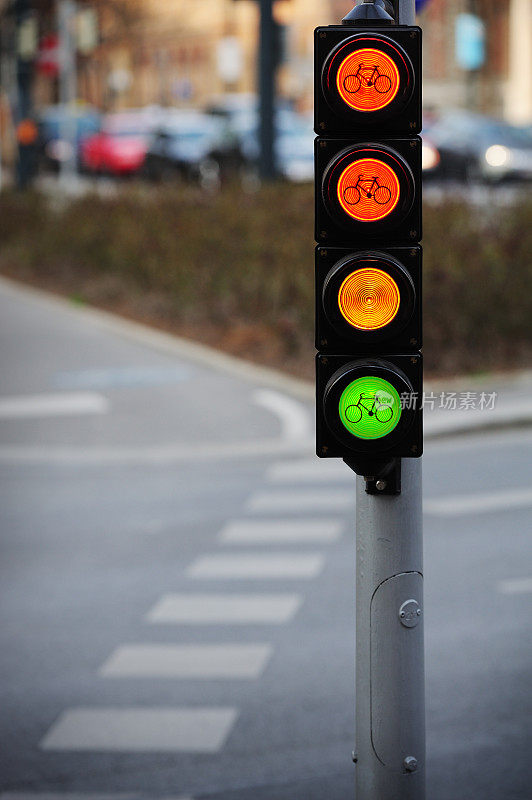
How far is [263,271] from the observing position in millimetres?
16469

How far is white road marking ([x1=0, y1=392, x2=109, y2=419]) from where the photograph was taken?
1295cm

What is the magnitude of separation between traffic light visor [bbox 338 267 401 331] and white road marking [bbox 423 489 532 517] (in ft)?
18.3

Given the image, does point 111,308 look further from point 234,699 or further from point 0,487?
point 234,699

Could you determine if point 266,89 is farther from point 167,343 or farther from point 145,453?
point 145,453

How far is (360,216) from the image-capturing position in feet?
12.9

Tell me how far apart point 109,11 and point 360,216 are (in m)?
57.1

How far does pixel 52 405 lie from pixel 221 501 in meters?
3.71

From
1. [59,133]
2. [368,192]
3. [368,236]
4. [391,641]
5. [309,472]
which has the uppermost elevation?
[368,192]

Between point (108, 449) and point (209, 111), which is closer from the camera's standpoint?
point (108, 449)

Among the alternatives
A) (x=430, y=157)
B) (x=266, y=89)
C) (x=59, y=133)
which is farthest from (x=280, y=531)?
(x=59, y=133)

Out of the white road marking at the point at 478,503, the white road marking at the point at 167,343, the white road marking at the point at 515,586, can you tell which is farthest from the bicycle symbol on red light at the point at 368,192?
the white road marking at the point at 167,343

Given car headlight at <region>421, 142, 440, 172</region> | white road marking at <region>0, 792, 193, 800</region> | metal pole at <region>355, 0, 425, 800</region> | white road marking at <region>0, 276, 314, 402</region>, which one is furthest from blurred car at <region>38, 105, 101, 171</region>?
metal pole at <region>355, 0, 425, 800</region>

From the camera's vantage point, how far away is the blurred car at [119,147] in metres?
39.3

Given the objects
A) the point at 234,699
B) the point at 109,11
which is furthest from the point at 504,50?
the point at 234,699
